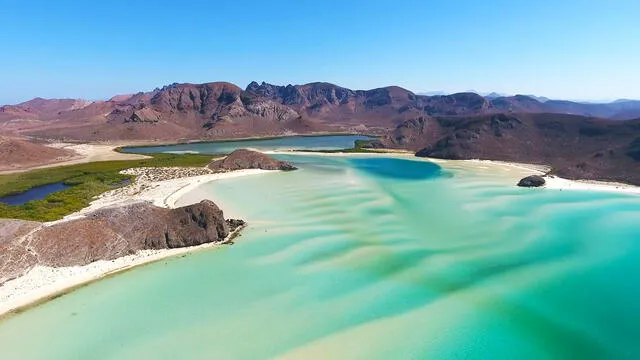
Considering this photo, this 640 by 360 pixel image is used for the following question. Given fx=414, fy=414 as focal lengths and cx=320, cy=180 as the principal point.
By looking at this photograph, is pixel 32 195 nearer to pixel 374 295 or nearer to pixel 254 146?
pixel 374 295

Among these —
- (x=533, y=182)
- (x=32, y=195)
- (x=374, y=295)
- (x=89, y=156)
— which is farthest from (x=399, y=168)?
(x=89, y=156)

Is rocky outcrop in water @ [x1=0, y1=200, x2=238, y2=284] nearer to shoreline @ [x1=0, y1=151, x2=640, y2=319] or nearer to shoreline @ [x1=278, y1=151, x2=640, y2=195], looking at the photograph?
shoreline @ [x1=0, y1=151, x2=640, y2=319]

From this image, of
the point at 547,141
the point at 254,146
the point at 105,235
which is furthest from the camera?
the point at 254,146

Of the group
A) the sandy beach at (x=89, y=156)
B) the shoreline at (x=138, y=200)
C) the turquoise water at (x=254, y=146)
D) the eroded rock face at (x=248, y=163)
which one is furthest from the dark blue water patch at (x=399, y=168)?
the sandy beach at (x=89, y=156)

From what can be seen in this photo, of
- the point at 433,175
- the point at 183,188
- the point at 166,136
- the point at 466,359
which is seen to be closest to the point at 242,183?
the point at 183,188

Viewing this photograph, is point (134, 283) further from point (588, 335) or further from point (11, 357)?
point (588, 335)
